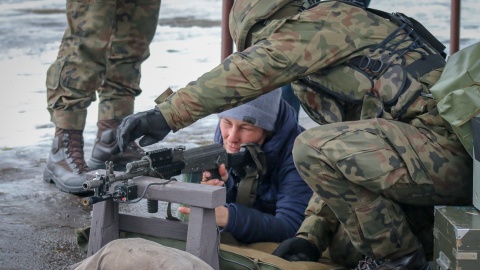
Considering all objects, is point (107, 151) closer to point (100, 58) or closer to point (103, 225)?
point (100, 58)

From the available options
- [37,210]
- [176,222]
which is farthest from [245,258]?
[37,210]

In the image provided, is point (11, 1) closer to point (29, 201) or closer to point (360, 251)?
point (29, 201)

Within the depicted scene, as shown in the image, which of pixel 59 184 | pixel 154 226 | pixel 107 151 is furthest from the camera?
pixel 107 151

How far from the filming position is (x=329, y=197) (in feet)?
11.2

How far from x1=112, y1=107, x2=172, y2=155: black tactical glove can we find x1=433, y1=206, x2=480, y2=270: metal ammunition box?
935mm

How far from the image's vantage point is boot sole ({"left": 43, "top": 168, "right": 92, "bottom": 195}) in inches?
191

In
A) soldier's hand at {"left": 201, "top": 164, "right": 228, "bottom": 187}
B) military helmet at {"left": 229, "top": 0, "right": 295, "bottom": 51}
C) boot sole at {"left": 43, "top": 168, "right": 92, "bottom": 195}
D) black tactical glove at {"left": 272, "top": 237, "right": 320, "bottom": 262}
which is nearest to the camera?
military helmet at {"left": 229, "top": 0, "right": 295, "bottom": 51}

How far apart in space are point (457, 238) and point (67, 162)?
7.98 ft

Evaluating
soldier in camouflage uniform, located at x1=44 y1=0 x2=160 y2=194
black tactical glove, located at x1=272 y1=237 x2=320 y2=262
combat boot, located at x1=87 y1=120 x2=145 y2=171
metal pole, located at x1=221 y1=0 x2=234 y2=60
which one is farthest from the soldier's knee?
metal pole, located at x1=221 y1=0 x2=234 y2=60

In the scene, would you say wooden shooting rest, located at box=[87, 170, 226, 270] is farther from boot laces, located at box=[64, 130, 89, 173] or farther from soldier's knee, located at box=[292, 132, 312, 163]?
boot laces, located at box=[64, 130, 89, 173]

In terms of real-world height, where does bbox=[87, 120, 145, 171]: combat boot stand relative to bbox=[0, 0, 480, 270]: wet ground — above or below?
above

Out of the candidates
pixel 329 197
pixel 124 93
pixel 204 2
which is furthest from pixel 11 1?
pixel 329 197

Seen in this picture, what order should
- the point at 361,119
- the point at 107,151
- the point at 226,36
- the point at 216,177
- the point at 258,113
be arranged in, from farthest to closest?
1. the point at 226,36
2. the point at 107,151
3. the point at 258,113
4. the point at 216,177
5. the point at 361,119

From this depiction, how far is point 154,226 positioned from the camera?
137 inches
